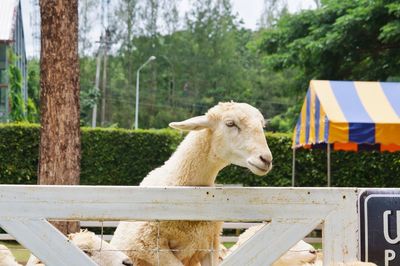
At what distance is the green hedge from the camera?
15.4 metres

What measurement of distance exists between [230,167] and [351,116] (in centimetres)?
610

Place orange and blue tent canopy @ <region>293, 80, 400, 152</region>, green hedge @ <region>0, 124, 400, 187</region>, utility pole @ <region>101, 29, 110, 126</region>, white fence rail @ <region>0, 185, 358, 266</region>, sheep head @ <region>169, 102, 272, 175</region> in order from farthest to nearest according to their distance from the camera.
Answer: utility pole @ <region>101, 29, 110, 126</region>
green hedge @ <region>0, 124, 400, 187</region>
orange and blue tent canopy @ <region>293, 80, 400, 152</region>
sheep head @ <region>169, 102, 272, 175</region>
white fence rail @ <region>0, 185, 358, 266</region>

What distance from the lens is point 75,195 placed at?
8.14 ft

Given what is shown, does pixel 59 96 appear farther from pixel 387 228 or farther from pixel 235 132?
pixel 387 228

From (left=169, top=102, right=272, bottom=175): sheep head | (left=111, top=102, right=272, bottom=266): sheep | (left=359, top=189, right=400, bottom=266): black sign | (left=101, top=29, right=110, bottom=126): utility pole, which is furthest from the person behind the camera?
(left=101, top=29, right=110, bottom=126): utility pole

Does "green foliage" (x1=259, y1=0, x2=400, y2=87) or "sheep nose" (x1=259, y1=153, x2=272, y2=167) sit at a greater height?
"green foliage" (x1=259, y1=0, x2=400, y2=87)

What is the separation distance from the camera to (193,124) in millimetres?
3715

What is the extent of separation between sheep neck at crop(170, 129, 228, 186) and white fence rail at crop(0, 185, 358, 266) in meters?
1.20

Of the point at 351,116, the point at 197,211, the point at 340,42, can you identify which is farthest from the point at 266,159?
the point at 340,42

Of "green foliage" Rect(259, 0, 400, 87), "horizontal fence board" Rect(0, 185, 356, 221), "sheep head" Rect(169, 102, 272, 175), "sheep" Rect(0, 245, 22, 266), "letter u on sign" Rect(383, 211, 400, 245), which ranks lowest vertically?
"sheep" Rect(0, 245, 22, 266)

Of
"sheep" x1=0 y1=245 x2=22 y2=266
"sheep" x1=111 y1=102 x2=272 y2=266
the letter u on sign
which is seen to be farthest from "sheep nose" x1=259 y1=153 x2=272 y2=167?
"sheep" x1=0 y1=245 x2=22 y2=266

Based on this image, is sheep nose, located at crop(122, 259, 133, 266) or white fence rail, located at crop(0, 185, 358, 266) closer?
white fence rail, located at crop(0, 185, 358, 266)

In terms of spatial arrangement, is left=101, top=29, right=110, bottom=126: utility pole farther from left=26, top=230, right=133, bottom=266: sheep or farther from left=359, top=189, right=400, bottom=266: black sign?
left=359, top=189, right=400, bottom=266: black sign

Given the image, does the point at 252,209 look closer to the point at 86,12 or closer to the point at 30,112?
the point at 30,112
